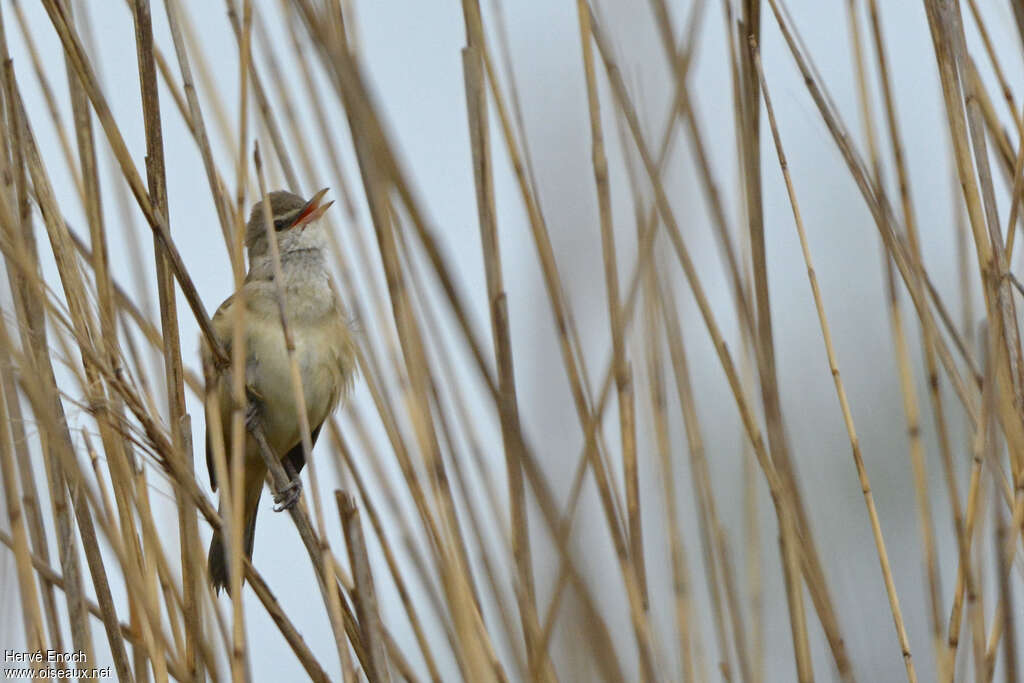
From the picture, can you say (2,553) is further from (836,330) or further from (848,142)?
(836,330)

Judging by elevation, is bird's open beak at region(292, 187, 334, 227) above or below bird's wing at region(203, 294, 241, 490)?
above

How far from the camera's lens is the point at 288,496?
2.07 m

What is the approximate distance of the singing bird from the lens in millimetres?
2682

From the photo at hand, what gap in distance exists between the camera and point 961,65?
175 centimetres

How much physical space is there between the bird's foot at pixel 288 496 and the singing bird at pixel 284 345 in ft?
1.11

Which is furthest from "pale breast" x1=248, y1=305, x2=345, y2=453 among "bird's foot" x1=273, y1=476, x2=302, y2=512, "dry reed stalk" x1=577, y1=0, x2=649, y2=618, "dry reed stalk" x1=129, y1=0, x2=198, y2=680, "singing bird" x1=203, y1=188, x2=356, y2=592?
"dry reed stalk" x1=577, y1=0, x2=649, y2=618

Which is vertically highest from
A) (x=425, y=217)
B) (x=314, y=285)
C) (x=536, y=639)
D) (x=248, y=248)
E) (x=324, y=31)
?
(x=248, y=248)

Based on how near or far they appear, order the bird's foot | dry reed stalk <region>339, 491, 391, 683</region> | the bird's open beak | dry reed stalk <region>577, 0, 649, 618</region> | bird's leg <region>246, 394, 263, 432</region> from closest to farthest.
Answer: dry reed stalk <region>339, 491, 391, 683</region> < dry reed stalk <region>577, 0, 649, 618</region> < the bird's foot < bird's leg <region>246, 394, 263, 432</region> < the bird's open beak

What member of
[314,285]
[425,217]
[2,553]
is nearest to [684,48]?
[425,217]

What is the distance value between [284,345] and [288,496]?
68 cm

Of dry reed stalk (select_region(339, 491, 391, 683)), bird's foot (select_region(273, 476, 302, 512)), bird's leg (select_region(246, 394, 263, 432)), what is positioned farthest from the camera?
bird's leg (select_region(246, 394, 263, 432))

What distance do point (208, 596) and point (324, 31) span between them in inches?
46.4

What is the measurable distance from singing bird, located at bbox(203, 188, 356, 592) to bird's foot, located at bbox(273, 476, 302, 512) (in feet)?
1.11

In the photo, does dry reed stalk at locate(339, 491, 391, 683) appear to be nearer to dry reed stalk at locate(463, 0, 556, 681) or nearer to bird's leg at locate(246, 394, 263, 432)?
dry reed stalk at locate(463, 0, 556, 681)
